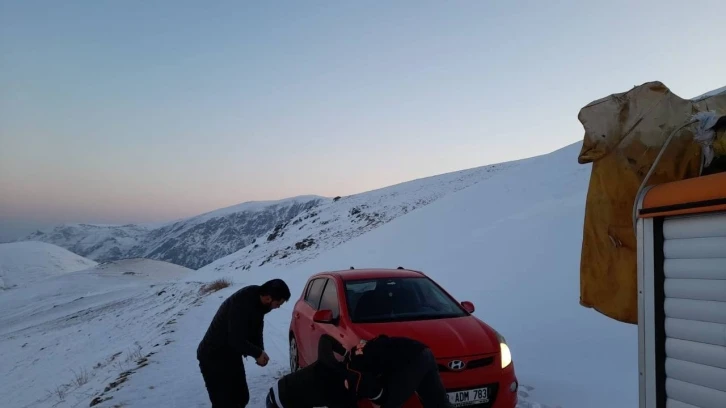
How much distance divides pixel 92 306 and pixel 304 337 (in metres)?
33.6

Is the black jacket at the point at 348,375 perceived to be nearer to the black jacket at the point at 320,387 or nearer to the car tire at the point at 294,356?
the black jacket at the point at 320,387

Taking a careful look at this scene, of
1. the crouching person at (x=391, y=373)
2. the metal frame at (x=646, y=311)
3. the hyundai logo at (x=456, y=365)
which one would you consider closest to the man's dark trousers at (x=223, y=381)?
the crouching person at (x=391, y=373)

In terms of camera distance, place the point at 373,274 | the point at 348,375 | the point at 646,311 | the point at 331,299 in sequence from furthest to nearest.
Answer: the point at 373,274
the point at 331,299
the point at 348,375
the point at 646,311

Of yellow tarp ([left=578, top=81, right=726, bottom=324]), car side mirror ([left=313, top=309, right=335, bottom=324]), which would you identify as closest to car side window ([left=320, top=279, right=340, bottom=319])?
car side mirror ([left=313, top=309, right=335, bottom=324])

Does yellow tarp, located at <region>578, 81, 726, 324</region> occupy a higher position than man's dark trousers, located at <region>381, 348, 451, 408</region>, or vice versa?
yellow tarp, located at <region>578, 81, 726, 324</region>

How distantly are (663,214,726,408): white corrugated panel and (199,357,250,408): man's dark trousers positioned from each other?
12.6ft

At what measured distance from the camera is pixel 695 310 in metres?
2.29

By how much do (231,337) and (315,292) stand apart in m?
2.39

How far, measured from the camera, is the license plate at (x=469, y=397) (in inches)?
174

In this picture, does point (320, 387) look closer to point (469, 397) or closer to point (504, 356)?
point (469, 397)

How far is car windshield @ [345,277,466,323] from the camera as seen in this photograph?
18.4ft

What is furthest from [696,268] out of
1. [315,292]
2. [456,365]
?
[315,292]

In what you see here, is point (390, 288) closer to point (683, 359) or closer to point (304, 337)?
point (304, 337)

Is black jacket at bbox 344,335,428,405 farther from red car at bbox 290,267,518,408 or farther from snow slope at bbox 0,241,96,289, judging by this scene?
snow slope at bbox 0,241,96,289
